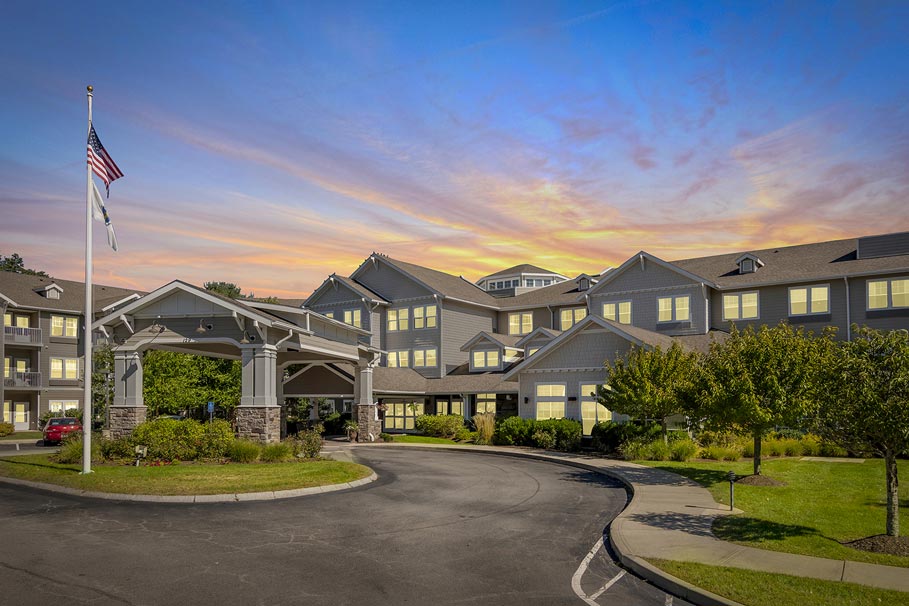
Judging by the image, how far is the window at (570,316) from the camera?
48625 millimetres

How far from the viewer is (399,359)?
51719 millimetres

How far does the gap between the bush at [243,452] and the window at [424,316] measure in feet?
86.3

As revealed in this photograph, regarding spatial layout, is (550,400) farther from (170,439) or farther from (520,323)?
(170,439)

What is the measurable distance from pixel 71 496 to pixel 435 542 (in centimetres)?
1050

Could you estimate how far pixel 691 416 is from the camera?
78.9 ft

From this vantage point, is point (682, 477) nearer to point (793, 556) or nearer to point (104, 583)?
point (793, 556)

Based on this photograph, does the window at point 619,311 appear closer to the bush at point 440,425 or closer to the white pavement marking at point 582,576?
the bush at point 440,425

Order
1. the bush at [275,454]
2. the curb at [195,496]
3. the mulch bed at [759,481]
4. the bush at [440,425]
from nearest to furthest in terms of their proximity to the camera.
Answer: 1. the curb at [195,496]
2. the mulch bed at [759,481]
3. the bush at [275,454]
4. the bush at [440,425]

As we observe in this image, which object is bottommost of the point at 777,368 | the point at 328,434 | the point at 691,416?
the point at 328,434

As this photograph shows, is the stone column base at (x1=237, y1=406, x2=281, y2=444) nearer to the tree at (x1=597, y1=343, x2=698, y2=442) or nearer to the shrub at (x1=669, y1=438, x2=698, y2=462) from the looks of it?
the tree at (x1=597, y1=343, x2=698, y2=442)

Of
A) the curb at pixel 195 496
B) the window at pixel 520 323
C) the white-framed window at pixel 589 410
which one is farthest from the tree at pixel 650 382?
the window at pixel 520 323

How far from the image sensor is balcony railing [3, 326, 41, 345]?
5228cm

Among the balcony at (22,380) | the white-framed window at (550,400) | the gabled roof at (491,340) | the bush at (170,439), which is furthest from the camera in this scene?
the balcony at (22,380)

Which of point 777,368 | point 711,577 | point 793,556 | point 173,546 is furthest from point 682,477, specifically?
point 173,546
